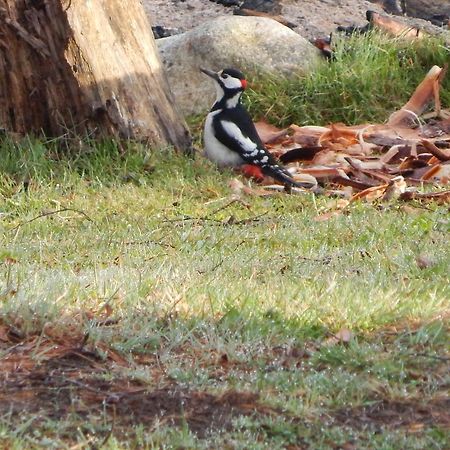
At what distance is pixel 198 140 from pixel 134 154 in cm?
220

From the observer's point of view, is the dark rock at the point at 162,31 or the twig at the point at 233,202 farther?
the dark rock at the point at 162,31

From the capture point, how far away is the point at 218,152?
10352 millimetres

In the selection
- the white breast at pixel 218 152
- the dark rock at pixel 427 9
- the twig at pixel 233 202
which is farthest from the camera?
the dark rock at pixel 427 9

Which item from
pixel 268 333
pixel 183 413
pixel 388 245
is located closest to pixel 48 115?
pixel 388 245

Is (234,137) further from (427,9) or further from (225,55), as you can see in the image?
(427,9)

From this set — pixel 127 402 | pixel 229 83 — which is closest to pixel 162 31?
pixel 229 83

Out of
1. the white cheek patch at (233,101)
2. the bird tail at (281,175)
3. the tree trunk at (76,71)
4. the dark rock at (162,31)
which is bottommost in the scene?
the dark rock at (162,31)

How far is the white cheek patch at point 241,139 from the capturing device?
396 inches

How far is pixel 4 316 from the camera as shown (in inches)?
177

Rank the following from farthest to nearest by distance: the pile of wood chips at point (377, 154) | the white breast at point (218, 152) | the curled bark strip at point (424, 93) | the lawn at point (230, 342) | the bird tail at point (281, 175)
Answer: the curled bark strip at point (424, 93) < the white breast at point (218, 152) < the bird tail at point (281, 175) < the pile of wood chips at point (377, 154) < the lawn at point (230, 342)

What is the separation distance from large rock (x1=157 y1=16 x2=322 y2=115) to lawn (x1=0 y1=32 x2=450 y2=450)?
5.04 meters

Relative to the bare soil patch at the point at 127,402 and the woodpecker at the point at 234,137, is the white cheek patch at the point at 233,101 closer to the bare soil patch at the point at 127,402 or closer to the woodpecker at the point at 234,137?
the woodpecker at the point at 234,137

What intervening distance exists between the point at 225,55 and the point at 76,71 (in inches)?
128

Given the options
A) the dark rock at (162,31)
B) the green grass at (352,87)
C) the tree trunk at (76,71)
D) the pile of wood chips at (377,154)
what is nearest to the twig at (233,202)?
the pile of wood chips at (377,154)
